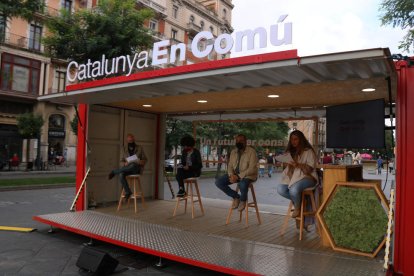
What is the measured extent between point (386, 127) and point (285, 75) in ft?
5.44

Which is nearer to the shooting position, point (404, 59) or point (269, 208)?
point (404, 59)

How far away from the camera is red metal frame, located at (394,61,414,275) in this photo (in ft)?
13.5

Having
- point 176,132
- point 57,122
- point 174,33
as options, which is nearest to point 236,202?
point 176,132

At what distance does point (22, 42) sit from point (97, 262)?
103ft

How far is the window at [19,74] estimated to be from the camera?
99.1 feet

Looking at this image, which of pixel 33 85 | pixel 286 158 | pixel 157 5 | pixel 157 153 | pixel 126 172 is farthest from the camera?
pixel 157 5

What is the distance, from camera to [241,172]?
7059 mm

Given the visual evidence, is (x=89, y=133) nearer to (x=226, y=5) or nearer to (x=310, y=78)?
(x=310, y=78)

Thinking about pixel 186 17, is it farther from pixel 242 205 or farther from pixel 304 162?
pixel 304 162

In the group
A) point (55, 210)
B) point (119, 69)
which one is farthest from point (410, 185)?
point (55, 210)

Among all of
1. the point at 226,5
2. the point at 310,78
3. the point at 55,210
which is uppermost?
the point at 226,5

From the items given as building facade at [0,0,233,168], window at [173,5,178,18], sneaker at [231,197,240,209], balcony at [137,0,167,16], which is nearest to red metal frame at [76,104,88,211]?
sneaker at [231,197,240,209]

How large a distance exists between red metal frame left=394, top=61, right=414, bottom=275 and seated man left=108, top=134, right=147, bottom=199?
5.81m

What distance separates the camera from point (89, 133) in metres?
8.66
